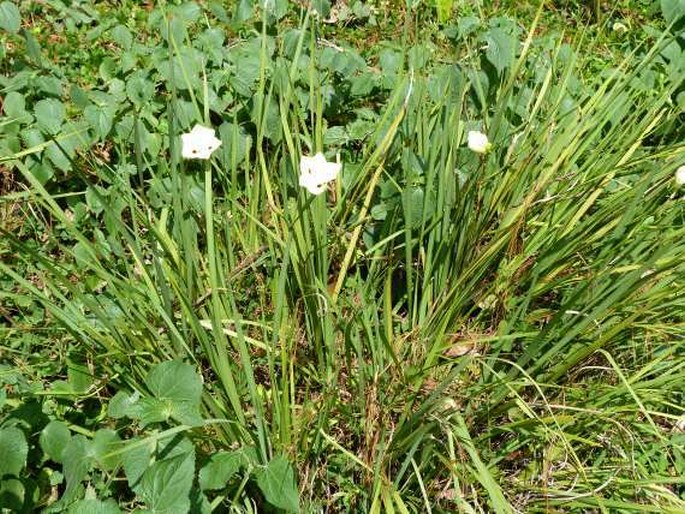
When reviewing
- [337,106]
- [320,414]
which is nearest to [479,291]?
[320,414]

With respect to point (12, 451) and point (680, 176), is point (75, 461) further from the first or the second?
point (680, 176)

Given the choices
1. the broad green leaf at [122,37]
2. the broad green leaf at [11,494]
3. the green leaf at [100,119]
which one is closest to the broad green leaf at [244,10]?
the broad green leaf at [122,37]

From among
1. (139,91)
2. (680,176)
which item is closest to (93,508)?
(139,91)

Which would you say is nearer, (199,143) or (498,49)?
(199,143)

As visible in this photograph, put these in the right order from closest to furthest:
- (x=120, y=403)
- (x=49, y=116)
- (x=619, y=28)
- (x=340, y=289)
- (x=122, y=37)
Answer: (x=120, y=403) < (x=340, y=289) < (x=49, y=116) < (x=122, y=37) < (x=619, y=28)

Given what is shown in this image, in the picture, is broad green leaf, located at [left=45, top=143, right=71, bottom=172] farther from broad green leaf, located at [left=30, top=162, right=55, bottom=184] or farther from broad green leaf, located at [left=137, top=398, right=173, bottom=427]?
broad green leaf, located at [left=137, top=398, right=173, bottom=427]

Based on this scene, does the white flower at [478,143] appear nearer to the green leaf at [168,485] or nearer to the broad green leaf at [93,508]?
the green leaf at [168,485]
